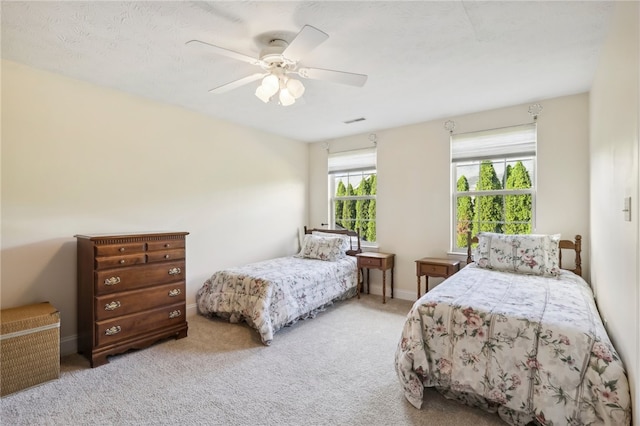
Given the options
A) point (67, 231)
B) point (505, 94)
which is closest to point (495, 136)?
point (505, 94)

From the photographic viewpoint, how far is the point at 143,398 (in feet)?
6.87

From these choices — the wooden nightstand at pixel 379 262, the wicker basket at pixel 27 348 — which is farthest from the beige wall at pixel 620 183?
the wicker basket at pixel 27 348

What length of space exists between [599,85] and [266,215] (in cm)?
384

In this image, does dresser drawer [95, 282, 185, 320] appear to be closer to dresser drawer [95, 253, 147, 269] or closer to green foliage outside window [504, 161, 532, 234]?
dresser drawer [95, 253, 147, 269]

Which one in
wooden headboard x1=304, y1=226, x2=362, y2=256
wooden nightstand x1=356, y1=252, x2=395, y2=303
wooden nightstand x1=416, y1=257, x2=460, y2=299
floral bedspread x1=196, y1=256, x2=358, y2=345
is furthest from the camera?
wooden headboard x1=304, y1=226, x2=362, y2=256

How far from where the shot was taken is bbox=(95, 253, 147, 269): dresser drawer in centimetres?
254

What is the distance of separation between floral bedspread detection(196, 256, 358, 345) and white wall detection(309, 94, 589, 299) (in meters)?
1.05

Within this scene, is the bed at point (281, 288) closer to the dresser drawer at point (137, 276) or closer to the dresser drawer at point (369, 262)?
A: the dresser drawer at point (369, 262)

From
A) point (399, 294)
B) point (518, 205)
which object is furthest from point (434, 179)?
point (399, 294)

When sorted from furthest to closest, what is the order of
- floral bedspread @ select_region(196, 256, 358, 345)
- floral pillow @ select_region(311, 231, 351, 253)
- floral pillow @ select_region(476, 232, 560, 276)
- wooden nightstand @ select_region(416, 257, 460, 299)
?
1. floral pillow @ select_region(311, 231, 351, 253)
2. wooden nightstand @ select_region(416, 257, 460, 299)
3. floral bedspread @ select_region(196, 256, 358, 345)
4. floral pillow @ select_region(476, 232, 560, 276)

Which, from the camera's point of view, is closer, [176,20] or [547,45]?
[176,20]

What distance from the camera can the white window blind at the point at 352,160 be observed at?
4746mm

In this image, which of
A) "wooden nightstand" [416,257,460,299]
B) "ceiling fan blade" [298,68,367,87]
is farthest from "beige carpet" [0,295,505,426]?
"ceiling fan blade" [298,68,367,87]

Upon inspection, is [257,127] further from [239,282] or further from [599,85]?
[599,85]
